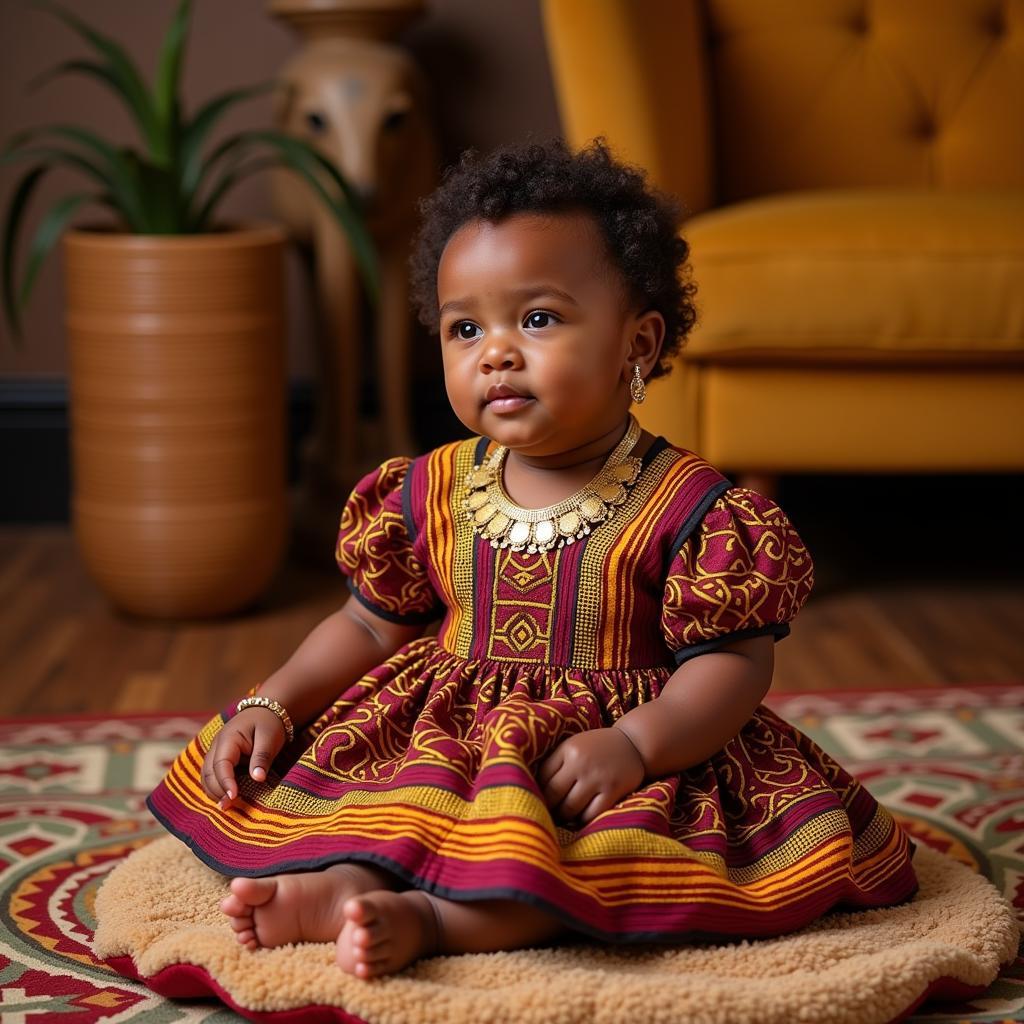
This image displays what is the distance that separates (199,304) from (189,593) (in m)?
0.37

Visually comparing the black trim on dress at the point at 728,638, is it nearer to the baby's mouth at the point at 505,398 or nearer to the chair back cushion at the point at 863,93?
the baby's mouth at the point at 505,398

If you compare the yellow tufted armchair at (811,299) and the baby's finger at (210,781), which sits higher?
the yellow tufted armchair at (811,299)

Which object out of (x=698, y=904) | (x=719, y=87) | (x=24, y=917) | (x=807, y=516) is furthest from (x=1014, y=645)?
(x=24, y=917)

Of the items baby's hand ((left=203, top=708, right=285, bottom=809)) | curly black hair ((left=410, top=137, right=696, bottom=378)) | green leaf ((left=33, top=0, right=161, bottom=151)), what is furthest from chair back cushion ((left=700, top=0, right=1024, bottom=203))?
baby's hand ((left=203, top=708, right=285, bottom=809))

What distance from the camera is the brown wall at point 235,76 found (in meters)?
2.46

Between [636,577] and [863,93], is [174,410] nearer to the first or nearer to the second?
[636,577]

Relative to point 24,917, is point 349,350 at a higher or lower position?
higher

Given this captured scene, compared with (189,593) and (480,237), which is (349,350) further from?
(480,237)

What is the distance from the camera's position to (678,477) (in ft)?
3.67

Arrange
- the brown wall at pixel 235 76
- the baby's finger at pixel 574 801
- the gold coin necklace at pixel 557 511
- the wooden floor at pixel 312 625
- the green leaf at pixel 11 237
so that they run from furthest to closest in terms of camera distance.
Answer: the brown wall at pixel 235 76 → the green leaf at pixel 11 237 → the wooden floor at pixel 312 625 → the gold coin necklace at pixel 557 511 → the baby's finger at pixel 574 801

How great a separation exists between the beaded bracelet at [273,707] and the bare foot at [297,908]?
0.59 feet

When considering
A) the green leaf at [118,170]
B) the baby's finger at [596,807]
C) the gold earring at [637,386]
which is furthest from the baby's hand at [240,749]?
the green leaf at [118,170]

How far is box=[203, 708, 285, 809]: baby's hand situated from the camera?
1100mm

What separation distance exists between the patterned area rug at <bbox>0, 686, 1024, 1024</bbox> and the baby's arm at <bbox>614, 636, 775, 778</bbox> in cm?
22
